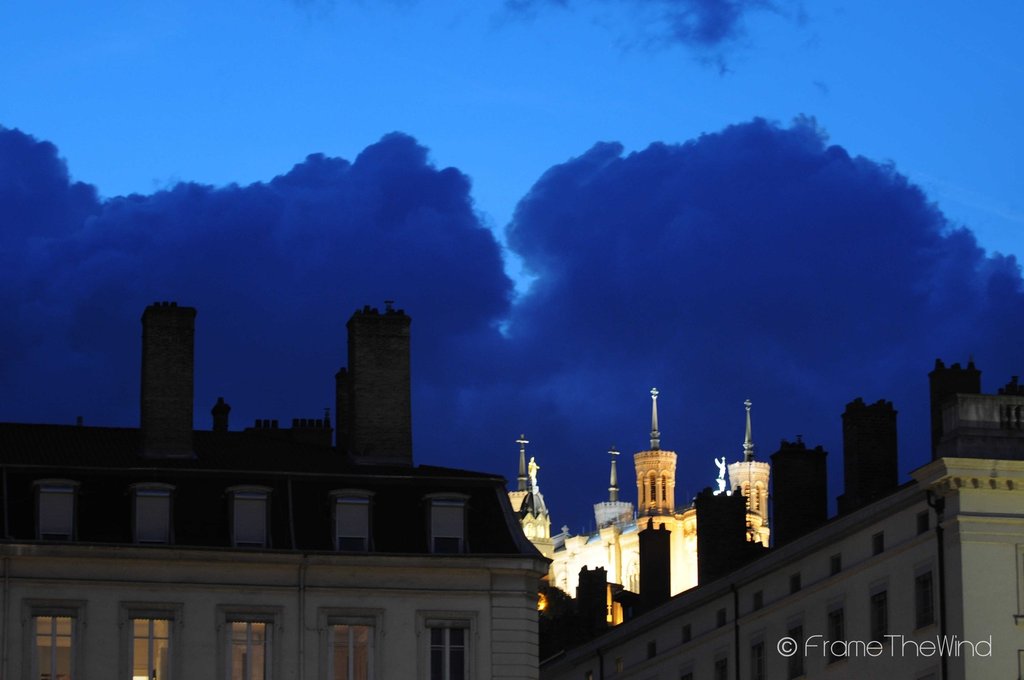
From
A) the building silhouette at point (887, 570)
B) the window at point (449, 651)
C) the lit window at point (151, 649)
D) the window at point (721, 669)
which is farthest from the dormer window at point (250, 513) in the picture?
the window at point (721, 669)

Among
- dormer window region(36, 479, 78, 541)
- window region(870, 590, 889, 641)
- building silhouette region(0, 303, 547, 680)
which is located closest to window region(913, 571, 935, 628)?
window region(870, 590, 889, 641)

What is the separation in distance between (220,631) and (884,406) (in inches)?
828

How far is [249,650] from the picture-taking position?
5950cm

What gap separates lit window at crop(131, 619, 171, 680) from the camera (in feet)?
193

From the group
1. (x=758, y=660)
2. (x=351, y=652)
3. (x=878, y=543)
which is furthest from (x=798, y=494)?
(x=351, y=652)

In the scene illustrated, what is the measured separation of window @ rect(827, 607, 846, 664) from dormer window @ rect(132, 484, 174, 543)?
64.7 ft

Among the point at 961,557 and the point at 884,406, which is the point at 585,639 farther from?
the point at 961,557

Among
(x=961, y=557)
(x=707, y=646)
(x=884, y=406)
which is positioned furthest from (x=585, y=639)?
(x=961, y=557)

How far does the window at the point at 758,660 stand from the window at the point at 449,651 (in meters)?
16.4

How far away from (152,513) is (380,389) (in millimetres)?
7949

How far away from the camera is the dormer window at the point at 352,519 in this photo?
60.6m

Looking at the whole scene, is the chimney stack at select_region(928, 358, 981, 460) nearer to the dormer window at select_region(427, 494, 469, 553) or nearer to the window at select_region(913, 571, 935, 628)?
the window at select_region(913, 571, 935, 628)

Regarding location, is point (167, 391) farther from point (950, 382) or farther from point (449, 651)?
point (950, 382)

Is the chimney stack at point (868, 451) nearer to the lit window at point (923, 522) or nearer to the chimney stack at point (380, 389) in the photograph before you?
the lit window at point (923, 522)
